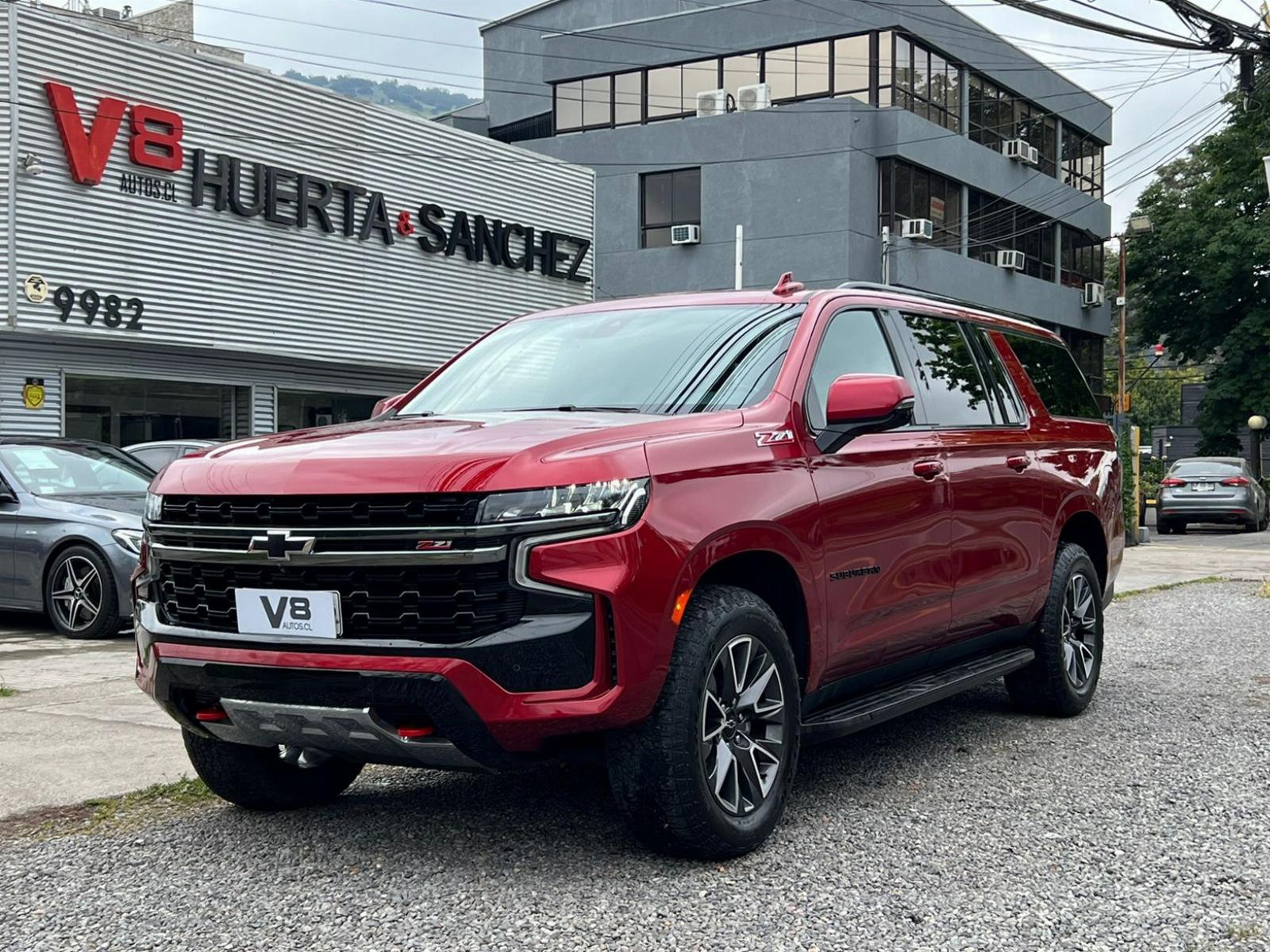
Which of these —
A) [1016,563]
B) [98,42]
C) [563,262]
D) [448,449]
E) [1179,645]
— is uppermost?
[98,42]

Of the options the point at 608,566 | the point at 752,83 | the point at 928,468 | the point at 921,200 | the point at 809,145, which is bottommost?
the point at 608,566

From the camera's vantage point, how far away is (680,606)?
391 centimetres

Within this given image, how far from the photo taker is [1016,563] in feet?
19.7

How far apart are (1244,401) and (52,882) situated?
39658 mm

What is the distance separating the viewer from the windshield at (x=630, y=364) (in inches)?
186

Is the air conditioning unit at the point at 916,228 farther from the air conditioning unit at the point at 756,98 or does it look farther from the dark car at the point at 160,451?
the dark car at the point at 160,451

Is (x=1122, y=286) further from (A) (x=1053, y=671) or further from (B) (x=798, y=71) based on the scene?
(A) (x=1053, y=671)

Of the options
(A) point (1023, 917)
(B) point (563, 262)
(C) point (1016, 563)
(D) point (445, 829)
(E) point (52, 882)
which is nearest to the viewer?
(A) point (1023, 917)

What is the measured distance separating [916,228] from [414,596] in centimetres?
3111

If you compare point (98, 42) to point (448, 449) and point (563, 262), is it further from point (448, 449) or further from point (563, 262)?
point (448, 449)

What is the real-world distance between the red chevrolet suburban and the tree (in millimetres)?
36051

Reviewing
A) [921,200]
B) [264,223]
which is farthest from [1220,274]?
[264,223]

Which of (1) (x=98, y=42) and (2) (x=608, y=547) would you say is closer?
(2) (x=608, y=547)

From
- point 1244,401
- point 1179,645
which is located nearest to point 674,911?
point 1179,645
